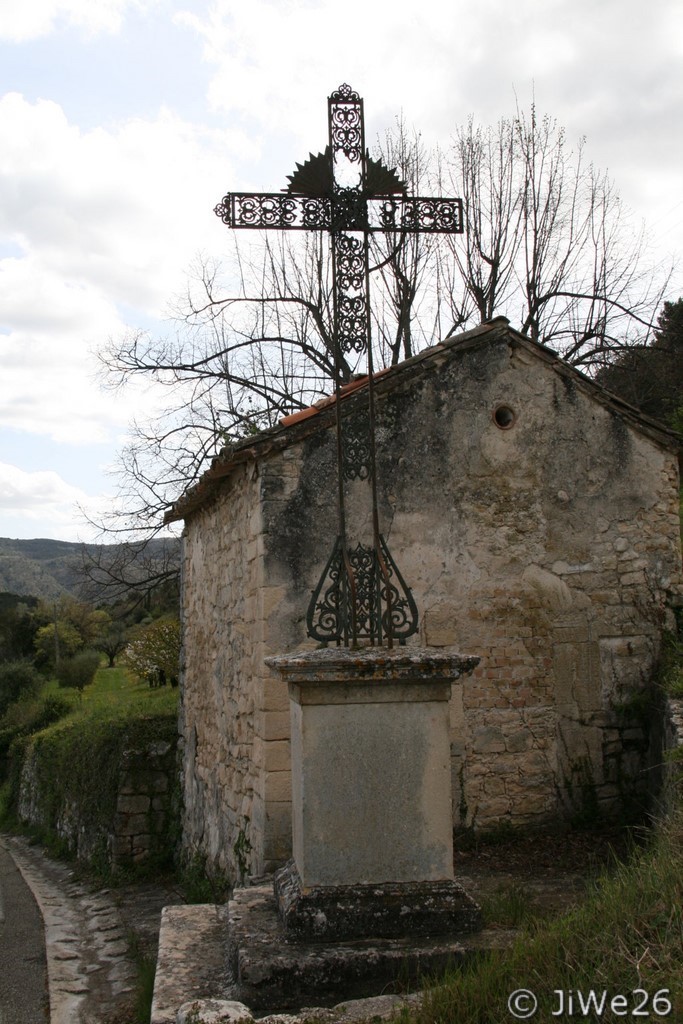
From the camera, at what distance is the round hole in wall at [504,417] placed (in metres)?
7.97

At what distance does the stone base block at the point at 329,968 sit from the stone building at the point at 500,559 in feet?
10.7

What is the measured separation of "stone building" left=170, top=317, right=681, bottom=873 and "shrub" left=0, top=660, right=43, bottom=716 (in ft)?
56.1

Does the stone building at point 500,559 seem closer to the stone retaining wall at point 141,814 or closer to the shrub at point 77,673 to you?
the stone retaining wall at point 141,814

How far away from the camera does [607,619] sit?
26.4 feet

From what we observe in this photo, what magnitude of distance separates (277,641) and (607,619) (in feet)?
9.96

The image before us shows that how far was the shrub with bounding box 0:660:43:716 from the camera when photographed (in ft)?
78.3

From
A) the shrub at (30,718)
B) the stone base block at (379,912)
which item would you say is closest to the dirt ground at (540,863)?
the stone base block at (379,912)

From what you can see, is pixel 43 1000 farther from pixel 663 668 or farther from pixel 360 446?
pixel 663 668

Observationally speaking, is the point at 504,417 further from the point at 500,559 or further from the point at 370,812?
the point at 370,812

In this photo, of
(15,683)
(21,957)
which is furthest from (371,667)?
(15,683)

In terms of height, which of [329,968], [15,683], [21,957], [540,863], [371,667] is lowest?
[21,957]

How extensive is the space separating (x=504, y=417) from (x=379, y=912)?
5.10m

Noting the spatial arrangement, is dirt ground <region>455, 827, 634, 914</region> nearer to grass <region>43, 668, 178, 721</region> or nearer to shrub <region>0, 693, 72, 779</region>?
grass <region>43, 668, 178, 721</region>

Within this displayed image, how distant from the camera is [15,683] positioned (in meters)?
24.4
